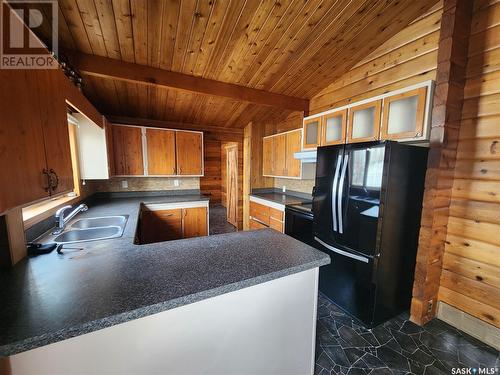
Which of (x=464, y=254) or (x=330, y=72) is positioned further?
(x=330, y=72)

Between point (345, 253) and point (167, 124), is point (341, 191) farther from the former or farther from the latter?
point (167, 124)

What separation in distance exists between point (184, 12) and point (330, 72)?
6.59 feet

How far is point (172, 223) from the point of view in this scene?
11.1ft

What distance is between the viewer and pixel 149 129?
3.42 meters

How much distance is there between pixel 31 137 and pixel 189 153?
285 cm

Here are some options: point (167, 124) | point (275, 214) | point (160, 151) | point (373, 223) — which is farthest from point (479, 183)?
point (167, 124)

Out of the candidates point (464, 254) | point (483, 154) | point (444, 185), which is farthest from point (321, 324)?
point (483, 154)

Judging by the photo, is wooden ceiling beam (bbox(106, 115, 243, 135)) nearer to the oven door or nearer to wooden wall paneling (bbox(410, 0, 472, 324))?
the oven door

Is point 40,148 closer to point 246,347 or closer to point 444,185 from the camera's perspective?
point 246,347

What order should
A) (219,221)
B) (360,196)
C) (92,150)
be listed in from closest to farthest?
(360,196)
(92,150)
(219,221)

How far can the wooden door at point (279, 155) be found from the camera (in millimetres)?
3686

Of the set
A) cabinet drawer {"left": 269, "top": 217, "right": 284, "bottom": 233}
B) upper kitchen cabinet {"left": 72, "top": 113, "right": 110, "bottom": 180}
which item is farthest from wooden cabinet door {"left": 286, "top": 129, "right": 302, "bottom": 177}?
upper kitchen cabinet {"left": 72, "top": 113, "right": 110, "bottom": 180}

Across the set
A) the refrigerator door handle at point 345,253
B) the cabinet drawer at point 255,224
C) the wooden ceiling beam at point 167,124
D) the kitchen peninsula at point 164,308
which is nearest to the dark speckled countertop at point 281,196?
the cabinet drawer at point 255,224

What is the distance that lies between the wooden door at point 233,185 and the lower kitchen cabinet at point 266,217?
2.60 feet
